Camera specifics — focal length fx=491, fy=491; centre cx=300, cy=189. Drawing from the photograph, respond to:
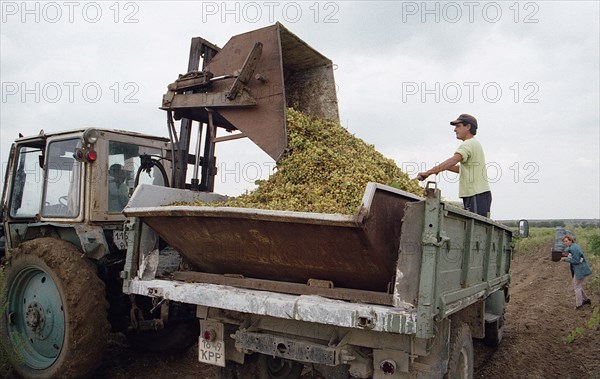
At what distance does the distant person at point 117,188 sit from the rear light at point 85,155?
0.30 m

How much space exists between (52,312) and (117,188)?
4.21 feet

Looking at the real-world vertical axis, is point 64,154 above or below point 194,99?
below

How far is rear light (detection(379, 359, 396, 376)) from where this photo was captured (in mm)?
2852

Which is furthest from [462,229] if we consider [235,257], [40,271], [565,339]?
[565,339]

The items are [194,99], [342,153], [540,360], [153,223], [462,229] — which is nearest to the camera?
[462,229]

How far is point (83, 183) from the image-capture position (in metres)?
4.59

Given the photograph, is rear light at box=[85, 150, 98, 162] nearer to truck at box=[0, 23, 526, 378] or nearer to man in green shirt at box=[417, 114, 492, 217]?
truck at box=[0, 23, 526, 378]

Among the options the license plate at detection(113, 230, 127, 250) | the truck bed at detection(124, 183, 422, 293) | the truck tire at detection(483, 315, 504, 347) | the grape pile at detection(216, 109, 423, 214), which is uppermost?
the grape pile at detection(216, 109, 423, 214)

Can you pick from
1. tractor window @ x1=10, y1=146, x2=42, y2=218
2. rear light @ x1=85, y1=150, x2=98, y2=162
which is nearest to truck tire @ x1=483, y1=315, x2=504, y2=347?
rear light @ x1=85, y1=150, x2=98, y2=162

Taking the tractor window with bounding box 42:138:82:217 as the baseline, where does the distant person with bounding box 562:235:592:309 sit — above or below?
below

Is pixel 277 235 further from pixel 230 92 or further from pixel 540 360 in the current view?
pixel 540 360

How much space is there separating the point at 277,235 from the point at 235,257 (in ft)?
1.82

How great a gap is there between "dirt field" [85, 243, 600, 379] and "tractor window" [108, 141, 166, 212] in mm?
1714

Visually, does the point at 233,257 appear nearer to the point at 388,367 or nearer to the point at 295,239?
the point at 295,239
